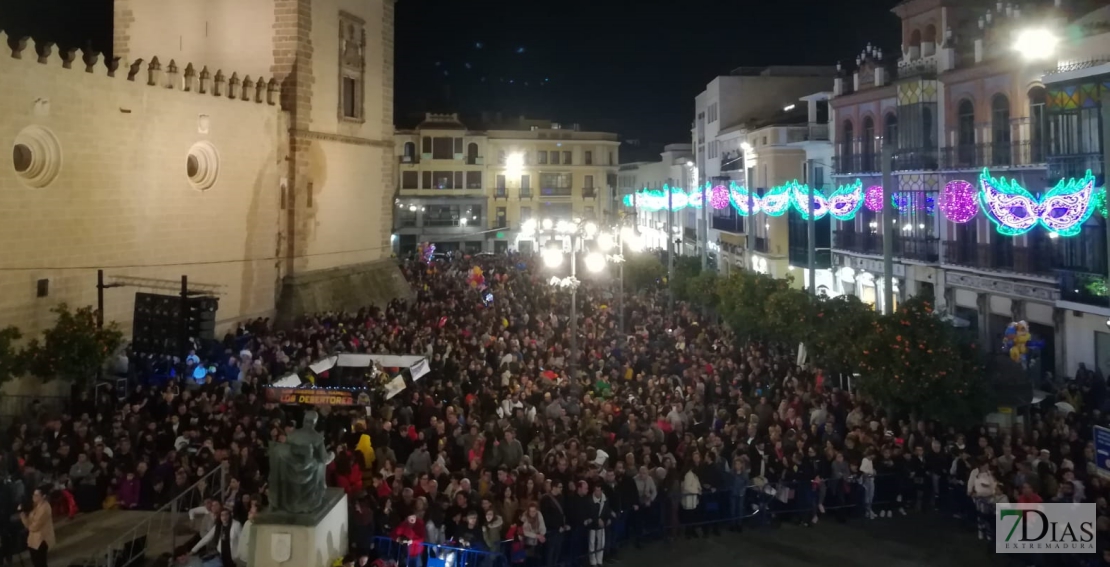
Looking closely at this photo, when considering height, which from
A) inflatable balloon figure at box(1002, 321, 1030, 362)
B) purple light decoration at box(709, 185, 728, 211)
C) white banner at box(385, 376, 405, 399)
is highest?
purple light decoration at box(709, 185, 728, 211)

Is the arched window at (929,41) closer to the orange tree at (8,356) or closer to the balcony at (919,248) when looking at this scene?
the balcony at (919,248)

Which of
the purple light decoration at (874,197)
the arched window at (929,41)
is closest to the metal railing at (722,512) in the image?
the purple light decoration at (874,197)

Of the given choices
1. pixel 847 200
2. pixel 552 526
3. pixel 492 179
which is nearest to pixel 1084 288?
pixel 847 200

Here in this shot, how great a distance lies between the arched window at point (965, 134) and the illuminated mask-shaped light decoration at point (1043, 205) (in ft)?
17.2

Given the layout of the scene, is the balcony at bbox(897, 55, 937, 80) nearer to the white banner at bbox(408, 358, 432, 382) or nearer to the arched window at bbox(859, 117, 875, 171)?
the arched window at bbox(859, 117, 875, 171)

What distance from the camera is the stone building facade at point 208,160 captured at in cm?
1611

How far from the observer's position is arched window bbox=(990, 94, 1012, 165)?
22328 mm

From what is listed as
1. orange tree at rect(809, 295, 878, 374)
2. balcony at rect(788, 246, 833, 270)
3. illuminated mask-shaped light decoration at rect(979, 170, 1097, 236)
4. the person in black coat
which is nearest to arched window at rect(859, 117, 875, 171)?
balcony at rect(788, 246, 833, 270)

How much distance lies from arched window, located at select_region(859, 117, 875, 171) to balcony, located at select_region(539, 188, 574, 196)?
1422 inches

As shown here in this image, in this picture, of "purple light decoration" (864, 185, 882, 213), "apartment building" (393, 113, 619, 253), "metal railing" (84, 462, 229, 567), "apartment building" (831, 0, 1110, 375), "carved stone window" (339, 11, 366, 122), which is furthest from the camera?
"apartment building" (393, 113, 619, 253)

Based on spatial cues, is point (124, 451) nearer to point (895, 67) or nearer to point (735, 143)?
point (895, 67)

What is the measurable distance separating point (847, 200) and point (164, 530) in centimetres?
1874

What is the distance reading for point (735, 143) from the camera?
43.1 metres

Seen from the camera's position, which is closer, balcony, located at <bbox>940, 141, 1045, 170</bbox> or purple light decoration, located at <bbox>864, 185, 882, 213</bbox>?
balcony, located at <bbox>940, 141, 1045, 170</bbox>
